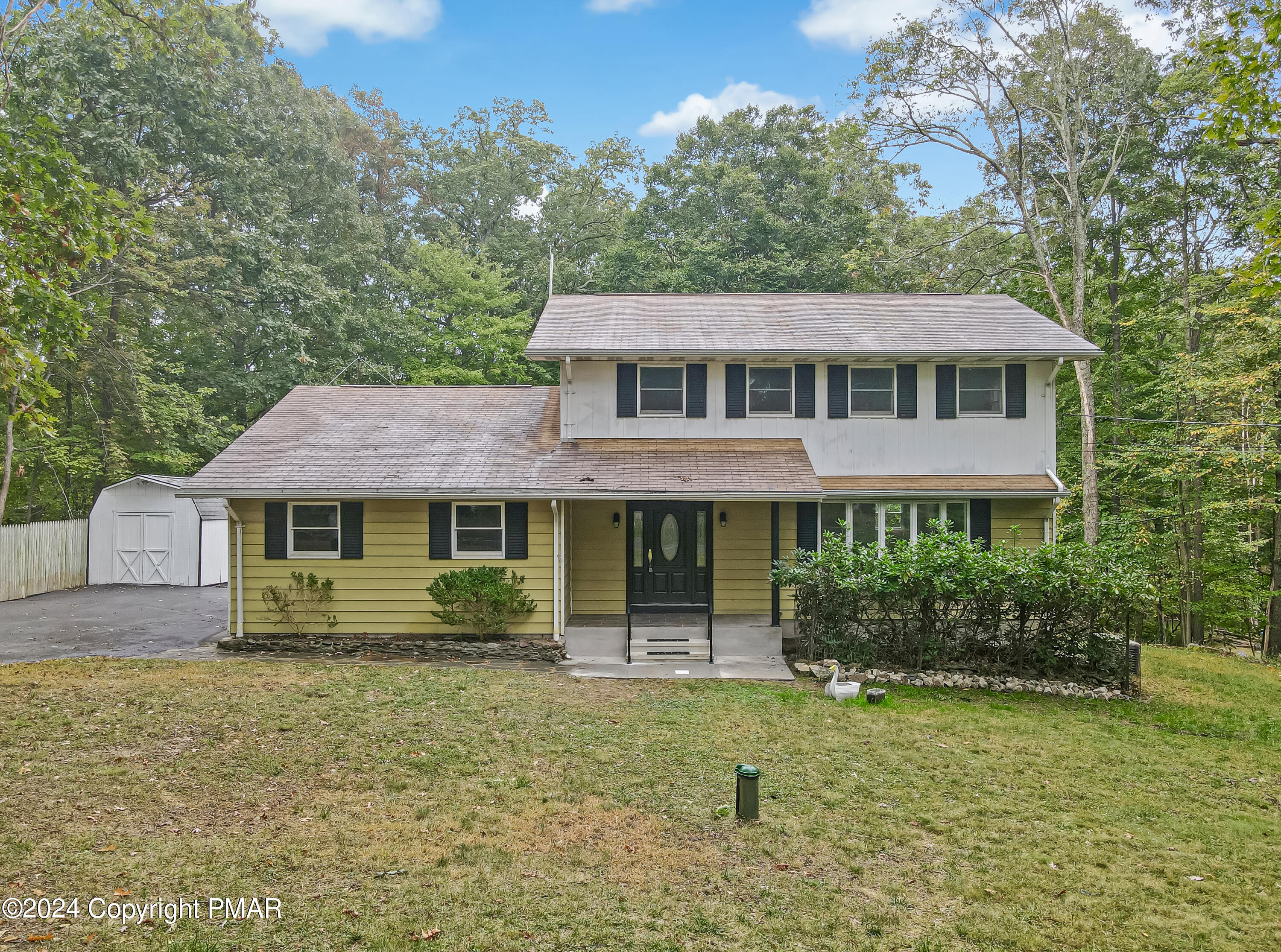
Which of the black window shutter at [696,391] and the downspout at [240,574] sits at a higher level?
the black window shutter at [696,391]

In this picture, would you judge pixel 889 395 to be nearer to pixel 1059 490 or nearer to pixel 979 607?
pixel 1059 490

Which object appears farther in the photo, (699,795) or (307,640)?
(307,640)

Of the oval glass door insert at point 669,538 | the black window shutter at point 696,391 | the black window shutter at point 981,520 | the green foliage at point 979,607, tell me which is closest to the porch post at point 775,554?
the green foliage at point 979,607

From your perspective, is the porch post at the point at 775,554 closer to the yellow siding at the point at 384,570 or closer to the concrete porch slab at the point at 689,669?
the concrete porch slab at the point at 689,669

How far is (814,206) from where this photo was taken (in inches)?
1006

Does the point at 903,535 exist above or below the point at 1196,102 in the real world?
below

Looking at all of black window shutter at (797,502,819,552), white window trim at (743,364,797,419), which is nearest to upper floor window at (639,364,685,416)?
white window trim at (743,364,797,419)

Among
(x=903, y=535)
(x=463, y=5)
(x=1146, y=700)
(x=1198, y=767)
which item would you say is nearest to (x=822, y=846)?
(x=1198, y=767)

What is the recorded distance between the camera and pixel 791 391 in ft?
42.1

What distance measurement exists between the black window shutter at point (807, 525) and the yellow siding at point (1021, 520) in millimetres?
3204

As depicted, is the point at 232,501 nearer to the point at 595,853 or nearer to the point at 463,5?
the point at 595,853

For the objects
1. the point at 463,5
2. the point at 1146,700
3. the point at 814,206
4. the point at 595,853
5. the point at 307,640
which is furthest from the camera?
the point at 814,206

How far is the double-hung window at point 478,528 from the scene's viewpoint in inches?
451

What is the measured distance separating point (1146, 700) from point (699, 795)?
726 cm
